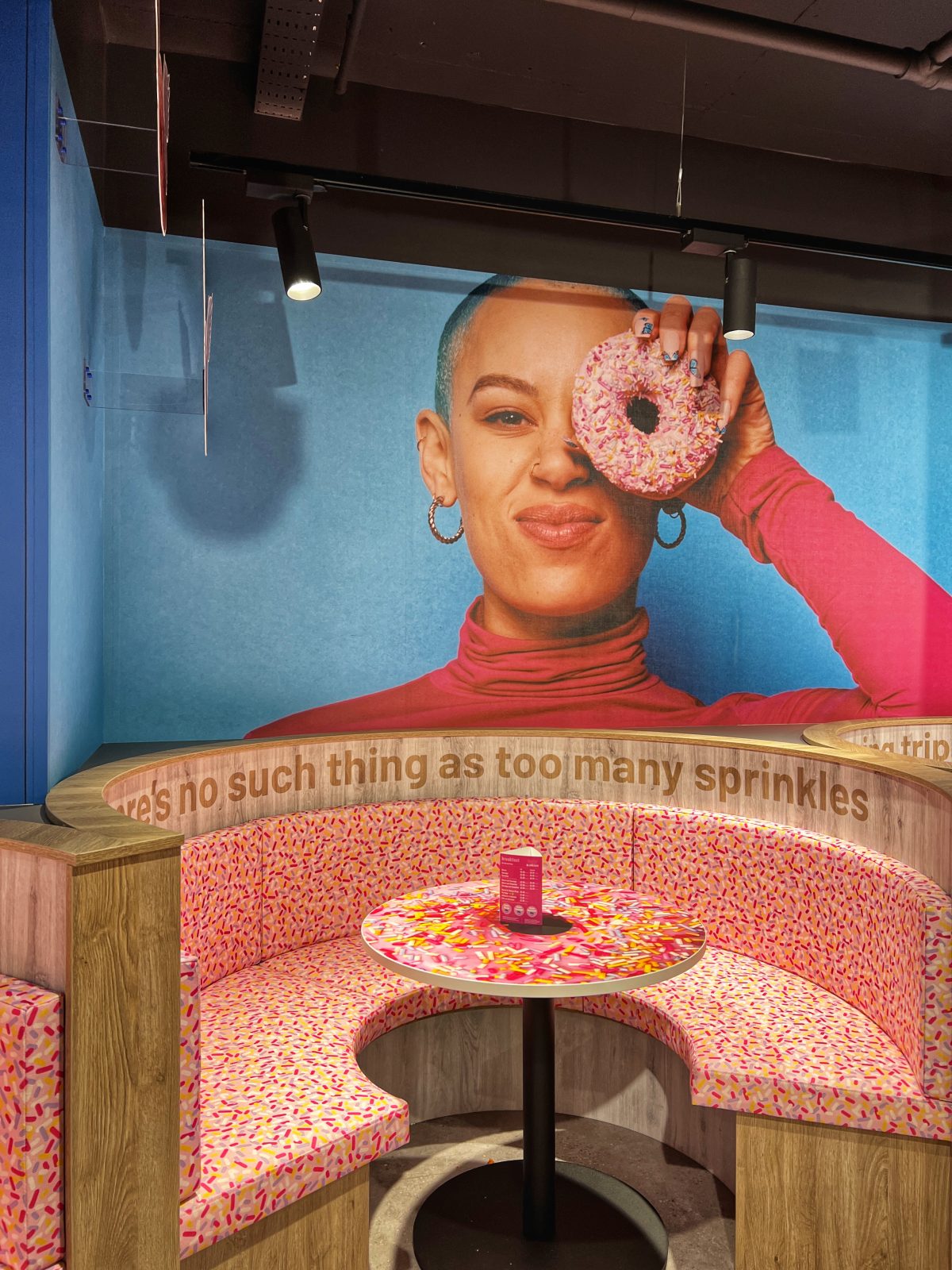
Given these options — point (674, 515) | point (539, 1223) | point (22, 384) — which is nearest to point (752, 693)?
point (674, 515)

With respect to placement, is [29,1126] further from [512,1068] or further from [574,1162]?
[512,1068]

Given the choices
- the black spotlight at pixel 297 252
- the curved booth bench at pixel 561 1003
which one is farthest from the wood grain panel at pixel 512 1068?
the black spotlight at pixel 297 252

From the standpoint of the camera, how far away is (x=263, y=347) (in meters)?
3.51

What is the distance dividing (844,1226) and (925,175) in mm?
4339

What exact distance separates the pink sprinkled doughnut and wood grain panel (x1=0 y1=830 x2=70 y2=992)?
9.48 ft

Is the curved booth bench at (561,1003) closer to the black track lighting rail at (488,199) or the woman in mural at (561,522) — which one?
the woman in mural at (561,522)

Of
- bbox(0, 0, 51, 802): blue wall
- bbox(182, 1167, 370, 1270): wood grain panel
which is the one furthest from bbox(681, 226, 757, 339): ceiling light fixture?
bbox(182, 1167, 370, 1270): wood grain panel

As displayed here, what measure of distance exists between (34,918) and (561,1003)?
1.74 metres

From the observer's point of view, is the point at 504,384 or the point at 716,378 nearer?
the point at 504,384

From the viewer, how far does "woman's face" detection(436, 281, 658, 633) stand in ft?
12.3

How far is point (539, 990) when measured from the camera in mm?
1749

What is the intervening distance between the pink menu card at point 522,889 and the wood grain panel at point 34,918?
3.27 feet

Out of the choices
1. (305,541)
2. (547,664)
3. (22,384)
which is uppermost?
(22,384)

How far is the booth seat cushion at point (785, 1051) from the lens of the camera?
1997 mm
